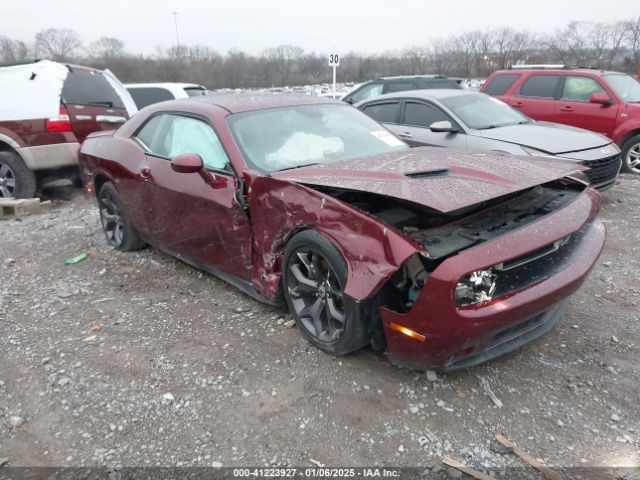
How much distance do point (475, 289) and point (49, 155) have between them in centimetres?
638

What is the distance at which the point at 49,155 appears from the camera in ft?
21.9

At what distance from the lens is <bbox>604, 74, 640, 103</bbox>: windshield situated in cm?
766

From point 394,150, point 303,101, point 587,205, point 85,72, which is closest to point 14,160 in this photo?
point 85,72

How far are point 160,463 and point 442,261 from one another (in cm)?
164

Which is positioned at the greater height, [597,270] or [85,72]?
[85,72]

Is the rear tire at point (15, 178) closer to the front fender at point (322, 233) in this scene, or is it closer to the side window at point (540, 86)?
the front fender at point (322, 233)

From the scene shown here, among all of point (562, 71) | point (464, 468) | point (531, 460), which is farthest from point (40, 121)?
point (562, 71)

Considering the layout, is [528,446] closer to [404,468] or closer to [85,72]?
[404,468]

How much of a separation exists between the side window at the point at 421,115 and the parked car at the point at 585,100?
2775mm

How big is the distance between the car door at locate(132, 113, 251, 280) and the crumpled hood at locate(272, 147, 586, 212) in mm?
503

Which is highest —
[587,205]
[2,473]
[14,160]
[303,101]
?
[303,101]

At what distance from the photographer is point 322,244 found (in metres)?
2.65

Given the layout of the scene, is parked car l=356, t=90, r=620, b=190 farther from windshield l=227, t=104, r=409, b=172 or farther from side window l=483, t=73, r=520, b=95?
windshield l=227, t=104, r=409, b=172

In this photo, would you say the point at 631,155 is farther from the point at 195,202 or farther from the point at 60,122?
the point at 60,122
